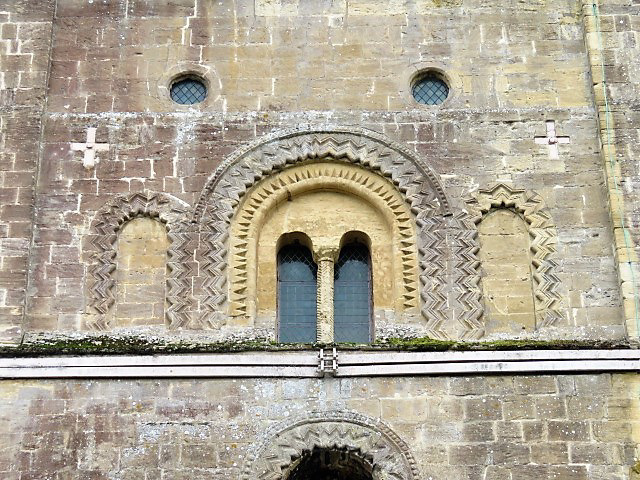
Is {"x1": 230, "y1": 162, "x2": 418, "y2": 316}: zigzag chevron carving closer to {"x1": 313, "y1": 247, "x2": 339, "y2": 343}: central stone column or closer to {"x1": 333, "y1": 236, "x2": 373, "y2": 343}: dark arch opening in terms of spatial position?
{"x1": 333, "y1": 236, "x2": 373, "y2": 343}: dark arch opening

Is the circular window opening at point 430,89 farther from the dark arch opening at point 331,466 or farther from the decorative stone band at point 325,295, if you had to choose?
the dark arch opening at point 331,466

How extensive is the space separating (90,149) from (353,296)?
12.4ft

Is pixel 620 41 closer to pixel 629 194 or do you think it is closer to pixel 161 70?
pixel 629 194

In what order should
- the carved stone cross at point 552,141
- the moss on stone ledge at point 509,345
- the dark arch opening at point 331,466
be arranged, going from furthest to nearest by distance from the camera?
1. the carved stone cross at point 552,141
2. the moss on stone ledge at point 509,345
3. the dark arch opening at point 331,466

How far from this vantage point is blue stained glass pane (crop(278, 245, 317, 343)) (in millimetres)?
18812

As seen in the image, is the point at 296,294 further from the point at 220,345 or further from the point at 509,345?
the point at 509,345

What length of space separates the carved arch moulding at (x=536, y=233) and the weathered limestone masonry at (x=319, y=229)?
31mm

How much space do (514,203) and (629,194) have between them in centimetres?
138

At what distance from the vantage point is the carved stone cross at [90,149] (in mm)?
19438

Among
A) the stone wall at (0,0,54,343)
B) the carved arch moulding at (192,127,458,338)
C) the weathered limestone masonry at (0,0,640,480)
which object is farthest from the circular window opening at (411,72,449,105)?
the stone wall at (0,0,54,343)

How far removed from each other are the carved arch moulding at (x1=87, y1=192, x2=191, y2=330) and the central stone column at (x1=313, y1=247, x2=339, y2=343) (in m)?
1.58

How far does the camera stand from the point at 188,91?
20.0m

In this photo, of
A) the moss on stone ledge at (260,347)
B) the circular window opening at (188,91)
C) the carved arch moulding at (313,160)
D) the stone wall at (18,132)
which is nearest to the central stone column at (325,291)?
the moss on stone ledge at (260,347)

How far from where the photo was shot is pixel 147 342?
719 inches
